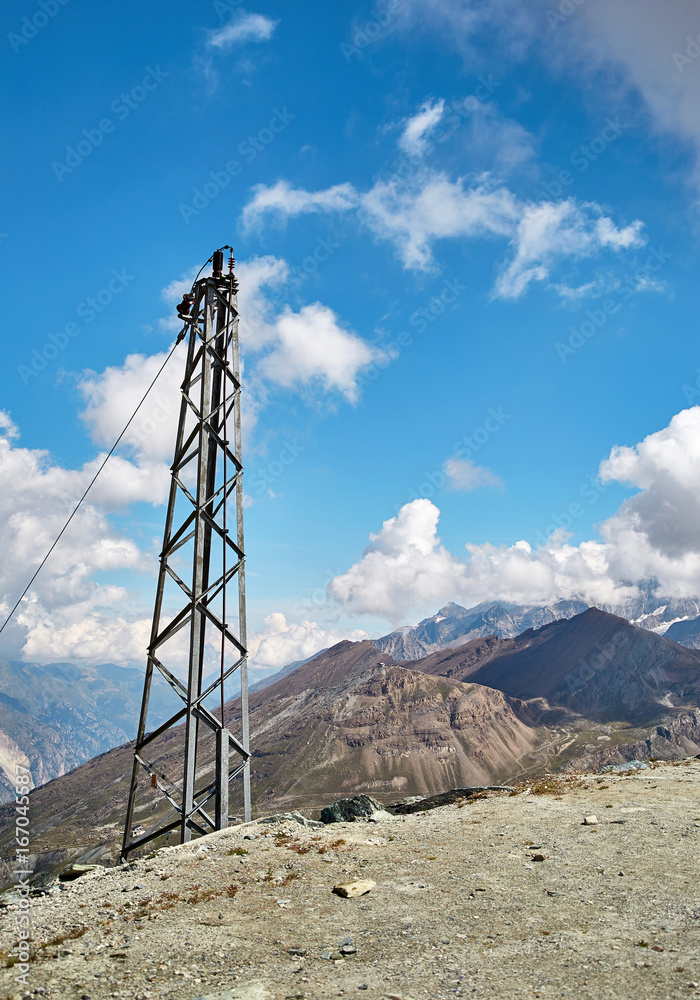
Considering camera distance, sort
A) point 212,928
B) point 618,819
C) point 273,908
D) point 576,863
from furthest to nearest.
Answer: point 618,819, point 576,863, point 273,908, point 212,928

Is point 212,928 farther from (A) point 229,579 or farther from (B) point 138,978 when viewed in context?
(A) point 229,579

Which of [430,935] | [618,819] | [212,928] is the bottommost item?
[618,819]

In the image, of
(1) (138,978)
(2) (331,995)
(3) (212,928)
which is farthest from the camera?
(3) (212,928)

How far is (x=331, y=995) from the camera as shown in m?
8.34

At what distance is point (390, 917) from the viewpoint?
10969mm

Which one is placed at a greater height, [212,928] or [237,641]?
[237,641]

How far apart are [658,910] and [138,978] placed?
28.8ft

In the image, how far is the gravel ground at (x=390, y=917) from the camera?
8672mm

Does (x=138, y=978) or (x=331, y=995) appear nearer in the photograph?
(x=331, y=995)

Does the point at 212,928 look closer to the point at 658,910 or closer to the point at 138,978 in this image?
the point at 138,978

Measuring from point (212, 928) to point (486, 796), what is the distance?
14847 mm

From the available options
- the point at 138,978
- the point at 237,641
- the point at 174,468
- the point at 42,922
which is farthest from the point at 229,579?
the point at 138,978

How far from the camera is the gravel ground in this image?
867 cm

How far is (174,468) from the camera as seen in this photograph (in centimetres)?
1995
